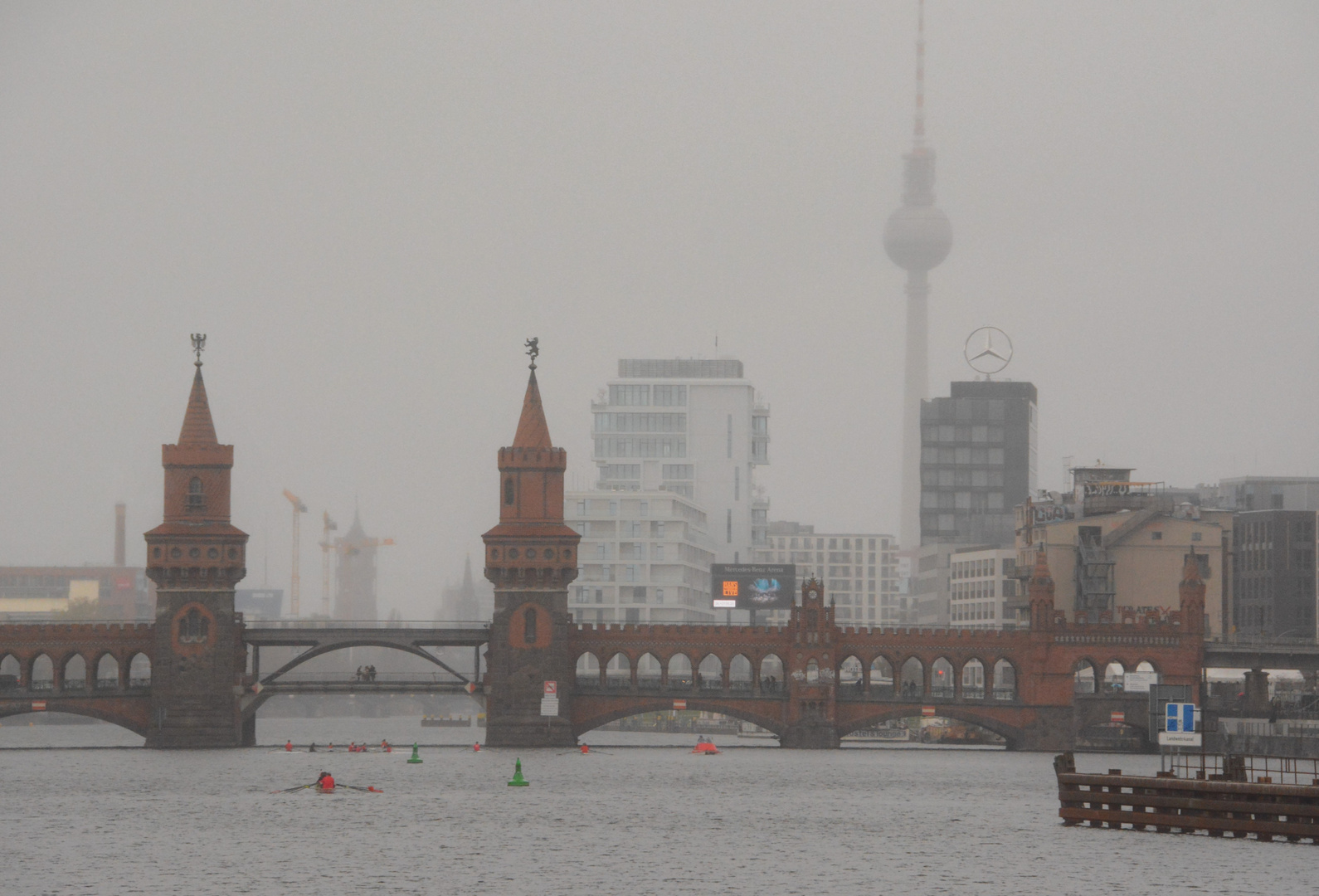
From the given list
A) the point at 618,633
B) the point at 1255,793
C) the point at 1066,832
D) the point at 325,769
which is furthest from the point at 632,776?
the point at 1255,793

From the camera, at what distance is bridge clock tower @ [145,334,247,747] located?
156 m

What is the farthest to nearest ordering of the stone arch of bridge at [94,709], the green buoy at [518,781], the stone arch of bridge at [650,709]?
1. the stone arch of bridge at [650,709]
2. the stone arch of bridge at [94,709]
3. the green buoy at [518,781]

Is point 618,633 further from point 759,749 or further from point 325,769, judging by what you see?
point 325,769

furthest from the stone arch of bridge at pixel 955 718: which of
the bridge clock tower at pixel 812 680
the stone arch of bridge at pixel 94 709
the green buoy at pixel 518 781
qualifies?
the stone arch of bridge at pixel 94 709

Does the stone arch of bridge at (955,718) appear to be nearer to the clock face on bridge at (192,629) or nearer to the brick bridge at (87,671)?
the clock face on bridge at (192,629)

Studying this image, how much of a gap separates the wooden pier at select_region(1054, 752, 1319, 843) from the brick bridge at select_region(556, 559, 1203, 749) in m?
65.7

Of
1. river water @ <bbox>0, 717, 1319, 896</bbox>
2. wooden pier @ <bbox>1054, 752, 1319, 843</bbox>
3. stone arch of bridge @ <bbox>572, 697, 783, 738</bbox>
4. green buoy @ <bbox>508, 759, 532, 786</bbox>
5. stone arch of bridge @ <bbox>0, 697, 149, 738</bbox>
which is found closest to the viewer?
river water @ <bbox>0, 717, 1319, 896</bbox>

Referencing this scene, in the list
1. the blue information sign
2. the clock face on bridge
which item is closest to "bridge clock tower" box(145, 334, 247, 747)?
the clock face on bridge

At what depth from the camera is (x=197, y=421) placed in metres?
158

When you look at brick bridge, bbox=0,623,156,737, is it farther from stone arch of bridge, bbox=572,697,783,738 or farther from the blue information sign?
the blue information sign

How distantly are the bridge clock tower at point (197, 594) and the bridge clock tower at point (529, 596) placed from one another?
18.5 meters

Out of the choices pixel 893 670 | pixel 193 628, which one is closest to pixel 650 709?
pixel 893 670

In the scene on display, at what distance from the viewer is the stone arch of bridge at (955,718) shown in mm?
161125

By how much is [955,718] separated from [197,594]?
55442 millimetres
